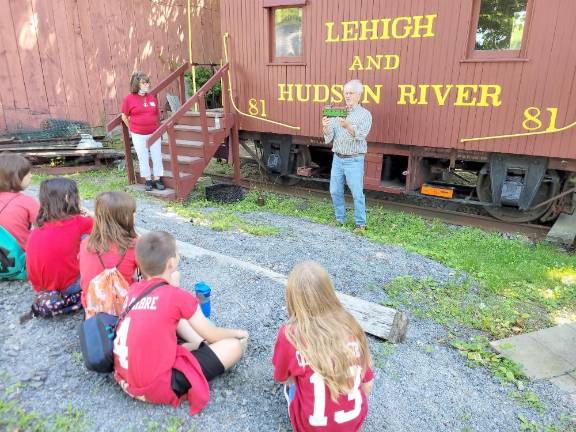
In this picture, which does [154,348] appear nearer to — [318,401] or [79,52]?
[318,401]

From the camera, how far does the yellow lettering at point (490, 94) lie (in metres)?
5.62

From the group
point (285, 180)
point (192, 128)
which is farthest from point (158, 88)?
point (285, 180)

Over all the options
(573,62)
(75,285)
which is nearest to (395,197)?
(573,62)

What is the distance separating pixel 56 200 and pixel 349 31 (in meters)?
5.05

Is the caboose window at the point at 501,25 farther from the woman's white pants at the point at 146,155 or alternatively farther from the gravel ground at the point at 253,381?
the woman's white pants at the point at 146,155

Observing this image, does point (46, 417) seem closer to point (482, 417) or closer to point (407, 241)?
point (482, 417)

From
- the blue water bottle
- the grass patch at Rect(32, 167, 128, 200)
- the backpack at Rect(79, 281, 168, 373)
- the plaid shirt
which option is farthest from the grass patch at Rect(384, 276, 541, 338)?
the grass patch at Rect(32, 167, 128, 200)

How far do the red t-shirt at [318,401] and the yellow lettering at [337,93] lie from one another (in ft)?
17.3

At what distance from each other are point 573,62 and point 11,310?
620 cm

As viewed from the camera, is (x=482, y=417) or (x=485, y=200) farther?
(x=485, y=200)

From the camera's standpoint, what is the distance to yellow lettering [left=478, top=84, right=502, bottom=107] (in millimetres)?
5621

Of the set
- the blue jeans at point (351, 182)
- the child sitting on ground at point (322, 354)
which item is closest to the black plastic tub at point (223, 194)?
the blue jeans at point (351, 182)

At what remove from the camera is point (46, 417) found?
7.63 feet

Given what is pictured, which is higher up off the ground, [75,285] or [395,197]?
[75,285]
